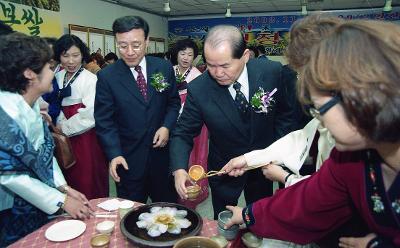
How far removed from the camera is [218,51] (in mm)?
1620

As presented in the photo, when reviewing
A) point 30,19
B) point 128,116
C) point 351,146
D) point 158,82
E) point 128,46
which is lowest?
point 128,116

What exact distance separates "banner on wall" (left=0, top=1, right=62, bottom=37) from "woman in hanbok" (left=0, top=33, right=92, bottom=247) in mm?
4412

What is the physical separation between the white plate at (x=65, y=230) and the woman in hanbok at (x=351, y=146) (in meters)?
0.65

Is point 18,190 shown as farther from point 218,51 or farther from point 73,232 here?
point 218,51

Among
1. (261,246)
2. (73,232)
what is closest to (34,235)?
(73,232)

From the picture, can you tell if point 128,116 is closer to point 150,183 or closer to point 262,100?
point 150,183

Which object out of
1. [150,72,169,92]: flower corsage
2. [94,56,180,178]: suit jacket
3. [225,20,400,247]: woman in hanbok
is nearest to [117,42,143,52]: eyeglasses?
[94,56,180,178]: suit jacket

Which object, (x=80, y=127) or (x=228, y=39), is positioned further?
(x=80, y=127)

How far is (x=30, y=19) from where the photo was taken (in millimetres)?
5703

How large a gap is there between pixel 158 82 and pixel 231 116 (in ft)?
2.08

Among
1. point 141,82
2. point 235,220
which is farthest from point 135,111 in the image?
point 235,220

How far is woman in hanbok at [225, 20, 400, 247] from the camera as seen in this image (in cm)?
68

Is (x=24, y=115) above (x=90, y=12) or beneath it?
beneath

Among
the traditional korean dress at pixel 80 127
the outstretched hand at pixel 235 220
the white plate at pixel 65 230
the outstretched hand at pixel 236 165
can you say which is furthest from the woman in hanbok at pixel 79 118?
the outstretched hand at pixel 235 220
